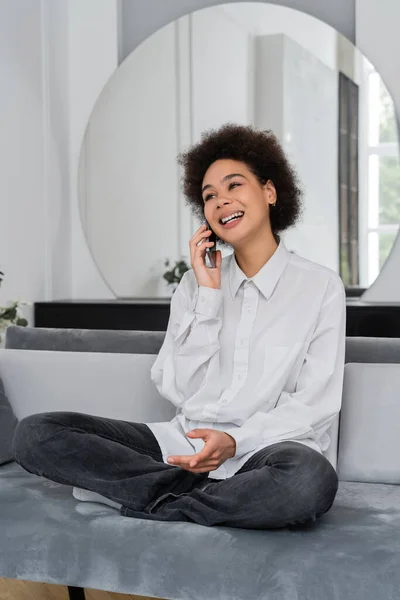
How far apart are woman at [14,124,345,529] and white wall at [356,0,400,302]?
55.5 inches

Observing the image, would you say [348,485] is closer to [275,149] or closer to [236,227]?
[236,227]

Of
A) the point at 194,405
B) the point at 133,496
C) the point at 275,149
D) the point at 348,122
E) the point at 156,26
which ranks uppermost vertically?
the point at 156,26

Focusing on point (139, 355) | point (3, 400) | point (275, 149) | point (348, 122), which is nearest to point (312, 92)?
point (348, 122)

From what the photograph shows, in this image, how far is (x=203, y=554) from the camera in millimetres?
1704

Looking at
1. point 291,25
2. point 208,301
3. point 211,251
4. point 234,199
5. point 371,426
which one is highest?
point 291,25

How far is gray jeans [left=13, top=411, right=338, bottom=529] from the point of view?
Result: 5.85 ft

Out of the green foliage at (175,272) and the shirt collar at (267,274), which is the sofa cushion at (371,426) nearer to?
the shirt collar at (267,274)

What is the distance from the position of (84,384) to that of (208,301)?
0.55 metres

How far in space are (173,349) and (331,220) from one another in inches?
67.5

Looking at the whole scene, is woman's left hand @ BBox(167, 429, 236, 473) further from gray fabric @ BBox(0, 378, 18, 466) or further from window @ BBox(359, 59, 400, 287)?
window @ BBox(359, 59, 400, 287)

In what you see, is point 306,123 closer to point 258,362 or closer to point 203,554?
point 258,362

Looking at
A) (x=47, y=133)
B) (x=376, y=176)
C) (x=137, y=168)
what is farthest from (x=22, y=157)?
(x=376, y=176)

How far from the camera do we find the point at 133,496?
1908mm

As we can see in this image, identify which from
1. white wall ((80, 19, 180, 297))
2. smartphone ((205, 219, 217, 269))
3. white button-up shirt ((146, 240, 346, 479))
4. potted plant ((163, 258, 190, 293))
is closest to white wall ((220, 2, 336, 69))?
white wall ((80, 19, 180, 297))
